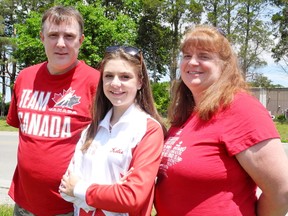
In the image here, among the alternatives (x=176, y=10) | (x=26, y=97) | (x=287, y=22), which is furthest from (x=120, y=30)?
(x=26, y=97)

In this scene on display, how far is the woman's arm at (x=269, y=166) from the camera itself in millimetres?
2053

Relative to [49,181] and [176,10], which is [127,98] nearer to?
[49,181]

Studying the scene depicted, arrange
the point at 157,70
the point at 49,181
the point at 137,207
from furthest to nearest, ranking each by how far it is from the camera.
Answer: the point at 157,70
the point at 49,181
the point at 137,207

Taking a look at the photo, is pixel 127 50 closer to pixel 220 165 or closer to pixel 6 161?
pixel 220 165

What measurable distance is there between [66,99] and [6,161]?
7.94m

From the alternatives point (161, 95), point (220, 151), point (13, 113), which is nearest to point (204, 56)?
point (220, 151)

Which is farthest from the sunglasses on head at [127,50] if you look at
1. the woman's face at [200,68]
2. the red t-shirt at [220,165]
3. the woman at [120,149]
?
the red t-shirt at [220,165]

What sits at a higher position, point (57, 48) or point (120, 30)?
point (120, 30)

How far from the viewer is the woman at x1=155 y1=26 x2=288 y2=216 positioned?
6.82 ft

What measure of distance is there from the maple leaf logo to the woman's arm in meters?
1.30

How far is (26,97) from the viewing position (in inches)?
121

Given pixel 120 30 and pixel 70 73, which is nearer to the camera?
pixel 70 73

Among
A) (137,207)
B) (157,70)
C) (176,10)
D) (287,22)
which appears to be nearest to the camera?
(137,207)

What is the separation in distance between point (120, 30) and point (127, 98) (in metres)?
26.5
